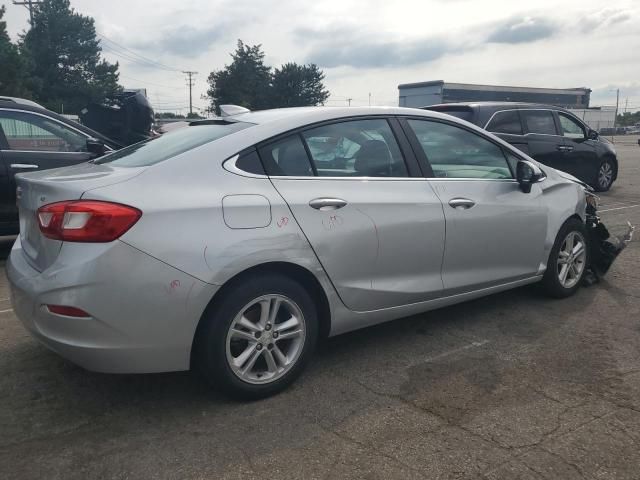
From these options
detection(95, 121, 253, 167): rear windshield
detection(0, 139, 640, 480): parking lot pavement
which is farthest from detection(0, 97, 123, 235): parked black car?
detection(95, 121, 253, 167): rear windshield

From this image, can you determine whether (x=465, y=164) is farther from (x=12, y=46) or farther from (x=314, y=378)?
(x=12, y=46)

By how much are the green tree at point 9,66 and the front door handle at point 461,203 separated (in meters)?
46.5

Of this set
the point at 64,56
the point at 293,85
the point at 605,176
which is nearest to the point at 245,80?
the point at 293,85

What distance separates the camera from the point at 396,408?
296 cm

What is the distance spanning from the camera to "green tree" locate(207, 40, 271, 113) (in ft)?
203

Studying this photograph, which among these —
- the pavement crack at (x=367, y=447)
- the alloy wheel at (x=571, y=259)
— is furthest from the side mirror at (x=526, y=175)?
the pavement crack at (x=367, y=447)

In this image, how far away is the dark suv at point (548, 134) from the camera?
889 cm

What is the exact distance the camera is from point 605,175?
11344 millimetres

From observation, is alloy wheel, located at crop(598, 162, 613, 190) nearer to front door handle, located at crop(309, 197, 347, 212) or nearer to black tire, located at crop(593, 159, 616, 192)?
black tire, located at crop(593, 159, 616, 192)

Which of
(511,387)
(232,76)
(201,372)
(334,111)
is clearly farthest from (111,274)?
(232,76)

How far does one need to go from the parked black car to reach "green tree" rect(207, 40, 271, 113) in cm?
5627

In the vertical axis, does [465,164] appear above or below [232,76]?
below

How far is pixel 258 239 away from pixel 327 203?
0.49 metres

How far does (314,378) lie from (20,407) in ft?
4.99
